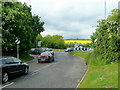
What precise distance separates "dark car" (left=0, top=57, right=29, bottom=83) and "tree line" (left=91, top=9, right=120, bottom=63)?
895cm

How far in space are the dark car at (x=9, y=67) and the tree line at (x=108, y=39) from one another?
352 inches

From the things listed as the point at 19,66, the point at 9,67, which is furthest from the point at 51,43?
the point at 9,67

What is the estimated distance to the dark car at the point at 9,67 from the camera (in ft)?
28.2

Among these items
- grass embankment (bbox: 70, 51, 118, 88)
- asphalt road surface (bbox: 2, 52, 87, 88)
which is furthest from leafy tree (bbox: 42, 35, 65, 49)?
grass embankment (bbox: 70, 51, 118, 88)

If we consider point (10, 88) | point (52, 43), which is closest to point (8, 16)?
point (10, 88)

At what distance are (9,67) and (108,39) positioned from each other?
11.0 m

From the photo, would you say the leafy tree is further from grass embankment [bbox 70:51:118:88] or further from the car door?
grass embankment [bbox 70:51:118:88]

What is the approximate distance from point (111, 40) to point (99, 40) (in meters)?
3.00

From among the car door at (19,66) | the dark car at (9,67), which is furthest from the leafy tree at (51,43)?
the dark car at (9,67)

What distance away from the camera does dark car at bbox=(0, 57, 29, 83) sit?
8.61m

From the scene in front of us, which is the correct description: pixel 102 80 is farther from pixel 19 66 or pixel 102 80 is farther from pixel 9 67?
pixel 19 66

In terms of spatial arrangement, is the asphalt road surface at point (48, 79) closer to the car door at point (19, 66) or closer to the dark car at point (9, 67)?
the dark car at point (9, 67)

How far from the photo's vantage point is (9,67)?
9219mm

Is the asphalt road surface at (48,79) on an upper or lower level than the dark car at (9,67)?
lower
